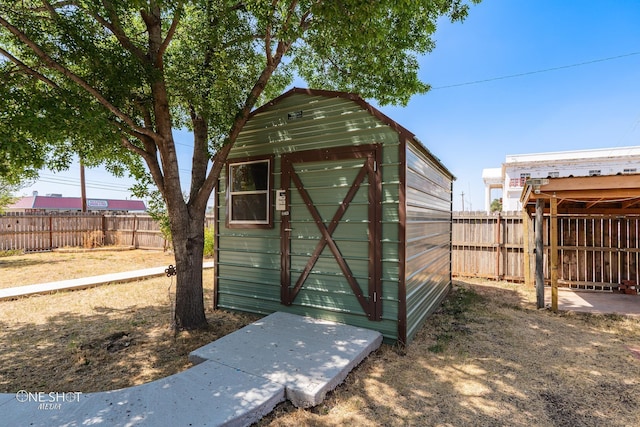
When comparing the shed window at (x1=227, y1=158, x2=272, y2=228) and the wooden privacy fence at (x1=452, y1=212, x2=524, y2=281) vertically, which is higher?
the shed window at (x1=227, y1=158, x2=272, y2=228)

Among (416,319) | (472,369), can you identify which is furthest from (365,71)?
(472,369)

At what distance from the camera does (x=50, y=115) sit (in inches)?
119

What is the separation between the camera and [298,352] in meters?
3.46

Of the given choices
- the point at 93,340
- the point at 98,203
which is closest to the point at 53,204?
the point at 98,203

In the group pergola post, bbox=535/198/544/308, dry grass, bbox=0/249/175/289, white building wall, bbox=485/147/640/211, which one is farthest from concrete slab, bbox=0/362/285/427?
white building wall, bbox=485/147/640/211

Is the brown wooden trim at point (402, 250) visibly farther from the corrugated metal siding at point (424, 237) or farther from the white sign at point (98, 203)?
the white sign at point (98, 203)

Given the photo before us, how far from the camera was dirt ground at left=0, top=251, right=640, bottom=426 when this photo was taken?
2.66 meters

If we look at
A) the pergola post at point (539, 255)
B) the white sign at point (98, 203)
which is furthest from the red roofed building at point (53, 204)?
the pergola post at point (539, 255)

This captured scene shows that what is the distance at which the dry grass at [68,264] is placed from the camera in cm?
805

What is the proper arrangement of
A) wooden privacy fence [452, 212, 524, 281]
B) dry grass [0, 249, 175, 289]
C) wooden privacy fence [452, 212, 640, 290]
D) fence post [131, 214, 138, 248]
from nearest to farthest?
wooden privacy fence [452, 212, 640, 290] < dry grass [0, 249, 175, 289] < wooden privacy fence [452, 212, 524, 281] < fence post [131, 214, 138, 248]

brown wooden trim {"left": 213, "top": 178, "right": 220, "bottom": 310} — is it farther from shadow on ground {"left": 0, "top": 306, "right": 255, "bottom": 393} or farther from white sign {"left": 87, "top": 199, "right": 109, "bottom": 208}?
white sign {"left": 87, "top": 199, "right": 109, "bottom": 208}

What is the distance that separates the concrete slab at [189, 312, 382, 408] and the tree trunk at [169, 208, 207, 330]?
3.07 ft

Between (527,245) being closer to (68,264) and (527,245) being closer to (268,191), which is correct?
(268,191)

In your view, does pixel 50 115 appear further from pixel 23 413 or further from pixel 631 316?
pixel 631 316
